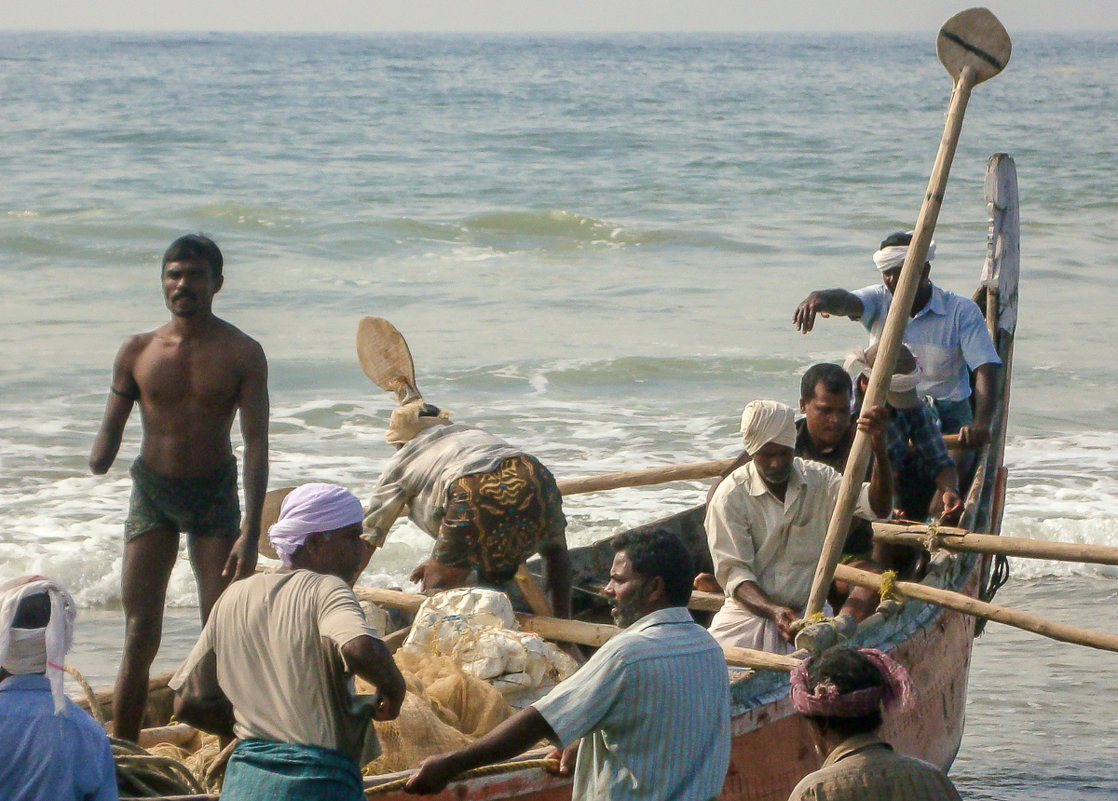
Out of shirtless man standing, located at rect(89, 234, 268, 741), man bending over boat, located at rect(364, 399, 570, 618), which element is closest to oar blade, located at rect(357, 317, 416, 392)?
man bending over boat, located at rect(364, 399, 570, 618)

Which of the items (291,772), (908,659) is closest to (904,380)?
(908,659)

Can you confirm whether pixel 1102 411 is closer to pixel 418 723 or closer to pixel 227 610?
pixel 418 723

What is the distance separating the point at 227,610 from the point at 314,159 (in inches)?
919

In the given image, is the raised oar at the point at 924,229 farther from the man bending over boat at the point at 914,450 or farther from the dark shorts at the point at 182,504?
the dark shorts at the point at 182,504

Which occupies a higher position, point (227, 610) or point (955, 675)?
point (227, 610)

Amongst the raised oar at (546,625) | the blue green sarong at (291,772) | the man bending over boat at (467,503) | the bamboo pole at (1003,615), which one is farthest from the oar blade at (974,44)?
the blue green sarong at (291,772)

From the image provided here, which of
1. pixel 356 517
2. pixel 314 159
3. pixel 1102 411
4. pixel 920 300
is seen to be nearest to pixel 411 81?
pixel 314 159

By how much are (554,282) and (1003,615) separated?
13.7 metres

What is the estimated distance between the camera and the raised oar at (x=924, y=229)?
4195 mm

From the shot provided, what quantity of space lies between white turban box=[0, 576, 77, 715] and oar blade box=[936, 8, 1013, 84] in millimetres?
3827

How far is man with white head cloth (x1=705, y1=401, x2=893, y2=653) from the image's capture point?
417 cm

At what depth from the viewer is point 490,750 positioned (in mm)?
2631

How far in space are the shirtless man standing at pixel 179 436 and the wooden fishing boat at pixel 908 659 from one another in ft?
1.05

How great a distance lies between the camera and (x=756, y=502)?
425 centimetres
